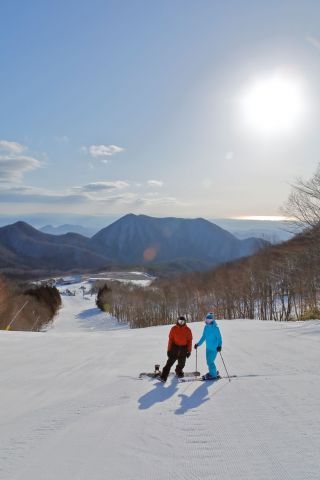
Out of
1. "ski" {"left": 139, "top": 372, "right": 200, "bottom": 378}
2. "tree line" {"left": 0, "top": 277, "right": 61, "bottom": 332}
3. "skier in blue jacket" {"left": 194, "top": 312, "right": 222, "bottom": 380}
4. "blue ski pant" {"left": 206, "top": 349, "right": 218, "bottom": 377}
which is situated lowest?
"tree line" {"left": 0, "top": 277, "right": 61, "bottom": 332}

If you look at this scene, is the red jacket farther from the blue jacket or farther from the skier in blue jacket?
the blue jacket

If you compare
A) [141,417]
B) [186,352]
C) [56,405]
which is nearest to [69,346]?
[186,352]

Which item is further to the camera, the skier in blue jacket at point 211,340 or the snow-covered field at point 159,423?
the skier in blue jacket at point 211,340

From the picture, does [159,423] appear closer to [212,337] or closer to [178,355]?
[178,355]

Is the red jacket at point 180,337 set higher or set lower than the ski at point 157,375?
higher

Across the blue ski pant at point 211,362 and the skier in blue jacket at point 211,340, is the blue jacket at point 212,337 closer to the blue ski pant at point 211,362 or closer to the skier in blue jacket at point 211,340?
the skier in blue jacket at point 211,340

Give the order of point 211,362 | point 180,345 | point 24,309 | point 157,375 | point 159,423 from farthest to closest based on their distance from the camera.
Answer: point 24,309 < point 180,345 < point 157,375 < point 211,362 < point 159,423

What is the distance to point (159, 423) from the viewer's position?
678cm

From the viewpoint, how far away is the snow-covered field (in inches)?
200

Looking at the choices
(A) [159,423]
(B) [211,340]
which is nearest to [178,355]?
(B) [211,340]

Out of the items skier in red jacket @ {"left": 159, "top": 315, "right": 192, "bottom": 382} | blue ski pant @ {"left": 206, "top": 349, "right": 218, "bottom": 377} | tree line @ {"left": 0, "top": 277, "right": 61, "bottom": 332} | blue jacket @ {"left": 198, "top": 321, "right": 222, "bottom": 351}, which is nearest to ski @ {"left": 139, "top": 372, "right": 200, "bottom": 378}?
skier in red jacket @ {"left": 159, "top": 315, "right": 192, "bottom": 382}

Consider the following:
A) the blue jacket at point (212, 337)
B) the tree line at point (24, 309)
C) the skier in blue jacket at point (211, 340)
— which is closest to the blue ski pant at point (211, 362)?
the skier in blue jacket at point (211, 340)

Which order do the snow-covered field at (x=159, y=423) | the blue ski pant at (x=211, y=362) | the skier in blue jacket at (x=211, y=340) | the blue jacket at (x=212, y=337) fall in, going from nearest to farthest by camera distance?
the snow-covered field at (x=159, y=423)
the blue ski pant at (x=211, y=362)
the skier in blue jacket at (x=211, y=340)
the blue jacket at (x=212, y=337)

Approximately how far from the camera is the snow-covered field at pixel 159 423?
5078mm
